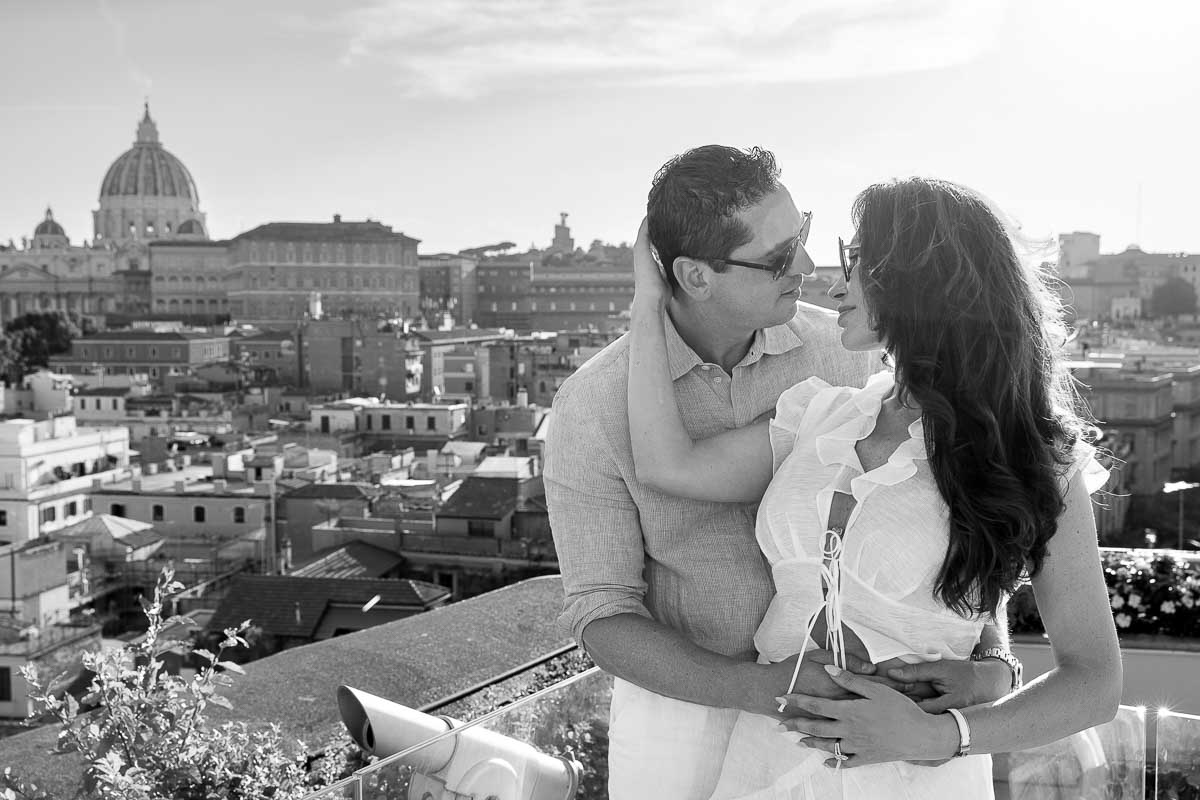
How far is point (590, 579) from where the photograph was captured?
1.38 metres

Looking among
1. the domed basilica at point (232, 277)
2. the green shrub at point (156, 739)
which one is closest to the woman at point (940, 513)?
the green shrub at point (156, 739)

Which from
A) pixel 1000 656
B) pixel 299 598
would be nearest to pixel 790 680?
pixel 1000 656

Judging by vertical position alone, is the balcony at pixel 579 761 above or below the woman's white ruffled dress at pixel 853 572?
below

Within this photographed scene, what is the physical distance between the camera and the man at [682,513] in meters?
1.35

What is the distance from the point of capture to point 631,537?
140 cm

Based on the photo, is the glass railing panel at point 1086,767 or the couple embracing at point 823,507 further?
the glass railing panel at point 1086,767

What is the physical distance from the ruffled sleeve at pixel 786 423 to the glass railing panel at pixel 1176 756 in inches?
26.2

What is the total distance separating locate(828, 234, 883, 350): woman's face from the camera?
4.08 feet

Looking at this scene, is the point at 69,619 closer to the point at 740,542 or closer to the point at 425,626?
the point at 425,626

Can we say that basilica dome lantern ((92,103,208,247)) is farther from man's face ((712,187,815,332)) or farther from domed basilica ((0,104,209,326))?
man's face ((712,187,815,332))

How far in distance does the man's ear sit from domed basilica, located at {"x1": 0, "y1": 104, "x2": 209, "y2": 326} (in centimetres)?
6413

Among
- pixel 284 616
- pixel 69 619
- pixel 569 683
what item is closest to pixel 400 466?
pixel 69 619

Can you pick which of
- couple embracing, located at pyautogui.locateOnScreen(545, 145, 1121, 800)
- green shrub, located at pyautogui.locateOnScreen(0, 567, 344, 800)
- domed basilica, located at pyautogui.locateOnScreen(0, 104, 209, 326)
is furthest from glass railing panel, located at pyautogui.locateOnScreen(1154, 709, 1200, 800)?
domed basilica, located at pyautogui.locateOnScreen(0, 104, 209, 326)

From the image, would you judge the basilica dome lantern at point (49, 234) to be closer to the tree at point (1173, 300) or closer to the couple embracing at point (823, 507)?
the tree at point (1173, 300)
